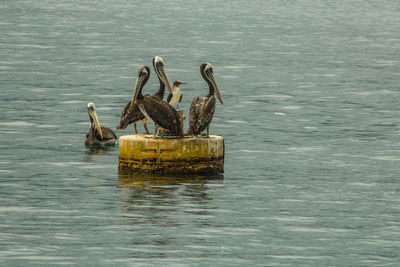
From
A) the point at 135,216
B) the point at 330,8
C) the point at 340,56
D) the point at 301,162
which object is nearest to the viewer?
the point at 135,216

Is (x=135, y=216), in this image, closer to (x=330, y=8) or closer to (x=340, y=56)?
(x=340, y=56)

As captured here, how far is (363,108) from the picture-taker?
1585 inches

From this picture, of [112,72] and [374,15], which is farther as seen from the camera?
[374,15]

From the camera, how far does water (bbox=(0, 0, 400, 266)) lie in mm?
18359

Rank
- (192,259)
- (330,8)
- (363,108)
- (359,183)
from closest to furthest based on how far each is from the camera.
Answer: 1. (192,259)
2. (359,183)
3. (363,108)
4. (330,8)

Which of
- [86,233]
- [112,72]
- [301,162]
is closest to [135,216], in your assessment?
[86,233]

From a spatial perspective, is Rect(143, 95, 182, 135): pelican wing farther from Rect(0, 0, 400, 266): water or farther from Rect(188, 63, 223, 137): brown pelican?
Rect(0, 0, 400, 266): water

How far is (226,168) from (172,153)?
298cm

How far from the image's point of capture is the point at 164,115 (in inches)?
939

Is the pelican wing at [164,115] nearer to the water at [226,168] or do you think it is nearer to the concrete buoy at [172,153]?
the concrete buoy at [172,153]

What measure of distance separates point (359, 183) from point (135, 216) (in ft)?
20.7

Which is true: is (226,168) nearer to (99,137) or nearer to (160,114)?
(160,114)

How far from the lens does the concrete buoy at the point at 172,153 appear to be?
23.4 metres

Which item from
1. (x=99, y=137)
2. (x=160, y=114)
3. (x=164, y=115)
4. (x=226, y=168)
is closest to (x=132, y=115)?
(x=160, y=114)
